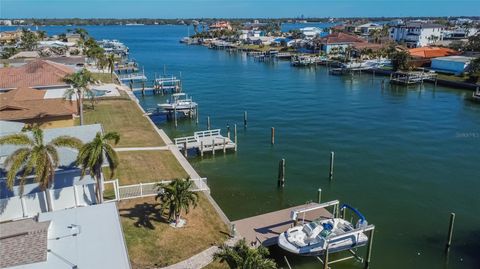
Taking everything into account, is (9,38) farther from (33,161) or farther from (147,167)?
(33,161)

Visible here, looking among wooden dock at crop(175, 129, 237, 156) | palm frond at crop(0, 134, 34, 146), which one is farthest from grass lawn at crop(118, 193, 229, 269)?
wooden dock at crop(175, 129, 237, 156)

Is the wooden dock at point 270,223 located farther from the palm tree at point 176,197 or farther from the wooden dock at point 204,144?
the wooden dock at point 204,144

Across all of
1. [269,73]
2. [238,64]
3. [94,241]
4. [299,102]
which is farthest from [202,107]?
[238,64]

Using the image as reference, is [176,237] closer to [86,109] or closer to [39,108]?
[39,108]

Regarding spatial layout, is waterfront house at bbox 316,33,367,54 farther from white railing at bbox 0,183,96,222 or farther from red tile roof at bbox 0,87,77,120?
white railing at bbox 0,183,96,222

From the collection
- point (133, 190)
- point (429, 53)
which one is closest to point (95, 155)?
point (133, 190)

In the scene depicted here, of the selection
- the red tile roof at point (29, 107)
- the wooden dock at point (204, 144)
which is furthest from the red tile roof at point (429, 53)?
the red tile roof at point (29, 107)
